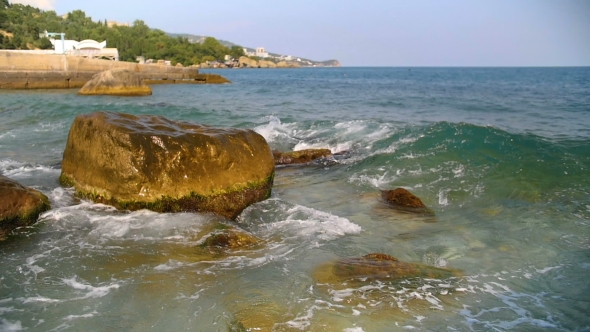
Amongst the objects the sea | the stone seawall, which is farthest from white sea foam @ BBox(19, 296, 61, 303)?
the stone seawall

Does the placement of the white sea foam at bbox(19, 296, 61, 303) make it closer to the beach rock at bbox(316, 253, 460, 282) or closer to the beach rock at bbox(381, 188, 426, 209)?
the beach rock at bbox(316, 253, 460, 282)

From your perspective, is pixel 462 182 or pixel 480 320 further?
pixel 462 182

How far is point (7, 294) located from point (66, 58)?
107ft

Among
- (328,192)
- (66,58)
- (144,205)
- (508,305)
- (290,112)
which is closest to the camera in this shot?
(508,305)

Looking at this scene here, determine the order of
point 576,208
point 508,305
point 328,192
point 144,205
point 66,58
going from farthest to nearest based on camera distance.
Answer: point 66,58 → point 328,192 → point 576,208 → point 144,205 → point 508,305

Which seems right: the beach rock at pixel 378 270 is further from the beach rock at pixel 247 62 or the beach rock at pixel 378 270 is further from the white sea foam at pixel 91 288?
the beach rock at pixel 247 62

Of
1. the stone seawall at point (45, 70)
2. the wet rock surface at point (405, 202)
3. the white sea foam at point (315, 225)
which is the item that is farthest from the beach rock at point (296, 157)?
the stone seawall at point (45, 70)

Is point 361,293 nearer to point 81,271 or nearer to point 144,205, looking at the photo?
point 81,271

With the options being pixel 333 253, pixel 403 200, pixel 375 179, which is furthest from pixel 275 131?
pixel 333 253

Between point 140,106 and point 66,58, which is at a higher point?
point 66,58

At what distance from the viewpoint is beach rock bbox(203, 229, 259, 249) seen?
17.4 ft

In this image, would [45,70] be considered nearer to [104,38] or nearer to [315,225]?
[315,225]

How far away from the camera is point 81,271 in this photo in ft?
15.3

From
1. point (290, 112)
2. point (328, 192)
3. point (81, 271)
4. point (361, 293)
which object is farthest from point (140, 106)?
point (361, 293)
